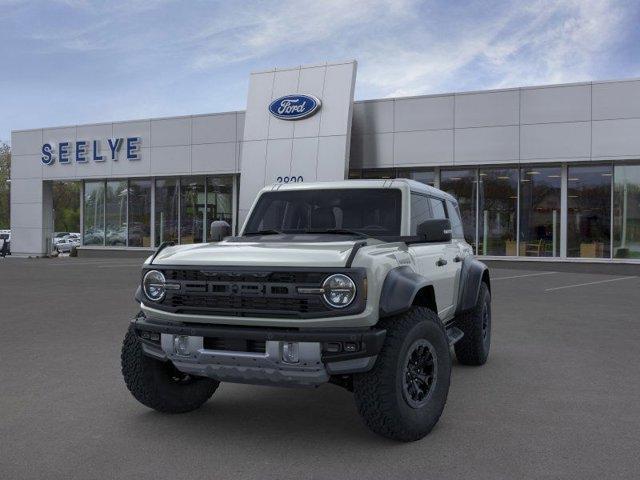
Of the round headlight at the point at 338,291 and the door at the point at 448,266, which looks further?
the door at the point at 448,266

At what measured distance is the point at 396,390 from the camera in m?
4.23

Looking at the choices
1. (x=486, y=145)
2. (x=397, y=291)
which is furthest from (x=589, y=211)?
(x=397, y=291)

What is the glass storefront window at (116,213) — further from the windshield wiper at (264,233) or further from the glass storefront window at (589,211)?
the windshield wiper at (264,233)

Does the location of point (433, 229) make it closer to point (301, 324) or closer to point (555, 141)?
point (301, 324)

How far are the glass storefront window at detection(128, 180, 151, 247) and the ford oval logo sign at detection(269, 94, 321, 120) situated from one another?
883 centimetres

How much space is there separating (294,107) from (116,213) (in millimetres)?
12038

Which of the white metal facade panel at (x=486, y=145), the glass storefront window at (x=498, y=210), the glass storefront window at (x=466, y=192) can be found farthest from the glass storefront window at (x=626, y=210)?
the glass storefront window at (x=466, y=192)

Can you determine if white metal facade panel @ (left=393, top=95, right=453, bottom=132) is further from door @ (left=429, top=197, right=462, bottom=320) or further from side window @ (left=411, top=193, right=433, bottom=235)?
side window @ (left=411, top=193, right=433, bottom=235)

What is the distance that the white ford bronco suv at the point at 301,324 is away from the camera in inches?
164

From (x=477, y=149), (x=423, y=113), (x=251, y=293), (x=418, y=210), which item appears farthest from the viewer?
(x=423, y=113)

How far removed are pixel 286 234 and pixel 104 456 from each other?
2243 millimetres

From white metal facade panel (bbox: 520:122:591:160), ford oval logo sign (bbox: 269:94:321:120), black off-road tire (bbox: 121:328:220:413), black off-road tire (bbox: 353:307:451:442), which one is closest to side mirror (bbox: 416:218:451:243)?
black off-road tire (bbox: 353:307:451:442)

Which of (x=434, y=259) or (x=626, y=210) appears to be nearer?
(x=434, y=259)

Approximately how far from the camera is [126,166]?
29875 mm
